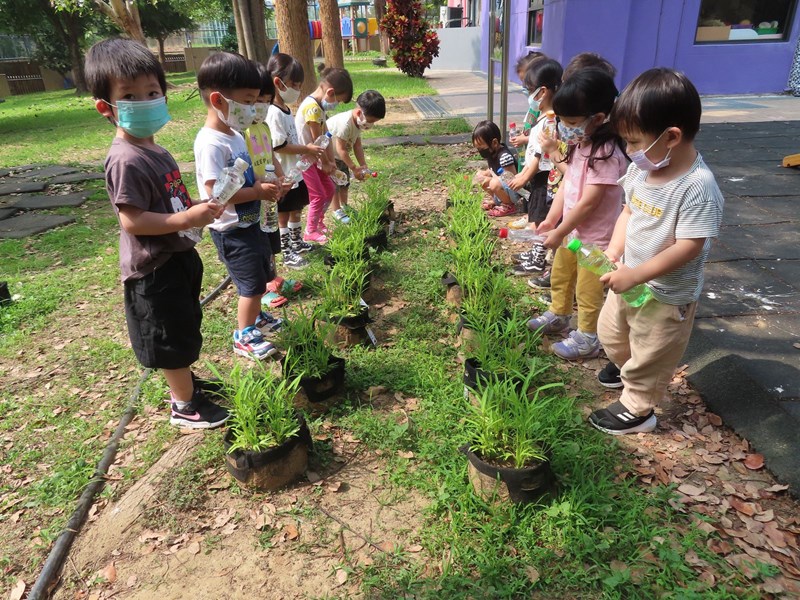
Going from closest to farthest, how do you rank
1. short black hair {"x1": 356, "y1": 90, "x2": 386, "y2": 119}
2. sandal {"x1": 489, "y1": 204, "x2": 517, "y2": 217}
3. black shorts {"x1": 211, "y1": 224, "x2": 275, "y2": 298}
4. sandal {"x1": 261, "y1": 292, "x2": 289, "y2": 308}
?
black shorts {"x1": 211, "y1": 224, "x2": 275, "y2": 298}, sandal {"x1": 261, "y1": 292, "x2": 289, "y2": 308}, short black hair {"x1": 356, "y1": 90, "x2": 386, "y2": 119}, sandal {"x1": 489, "y1": 204, "x2": 517, "y2": 217}

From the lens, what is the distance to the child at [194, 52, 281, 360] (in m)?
2.81

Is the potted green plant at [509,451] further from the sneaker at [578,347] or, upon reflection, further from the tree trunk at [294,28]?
the tree trunk at [294,28]

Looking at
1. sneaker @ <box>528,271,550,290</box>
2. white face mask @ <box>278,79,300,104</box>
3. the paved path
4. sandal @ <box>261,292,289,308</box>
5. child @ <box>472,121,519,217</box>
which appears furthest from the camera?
child @ <box>472,121,519,217</box>

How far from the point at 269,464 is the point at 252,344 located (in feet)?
3.80

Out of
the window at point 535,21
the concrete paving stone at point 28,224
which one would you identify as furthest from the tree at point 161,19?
the concrete paving stone at point 28,224

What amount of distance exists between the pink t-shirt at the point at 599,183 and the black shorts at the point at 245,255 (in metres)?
1.79

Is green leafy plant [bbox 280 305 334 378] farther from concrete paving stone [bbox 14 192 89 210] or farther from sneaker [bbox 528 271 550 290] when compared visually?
concrete paving stone [bbox 14 192 89 210]

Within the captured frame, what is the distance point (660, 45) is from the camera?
10.0m

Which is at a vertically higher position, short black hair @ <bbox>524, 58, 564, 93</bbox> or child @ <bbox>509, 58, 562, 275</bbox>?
short black hair @ <bbox>524, 58, 564, 93</bbox>

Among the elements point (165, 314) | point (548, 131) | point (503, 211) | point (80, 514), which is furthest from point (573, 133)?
point (503, 211)

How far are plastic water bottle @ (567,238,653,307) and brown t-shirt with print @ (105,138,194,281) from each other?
69.1 inches

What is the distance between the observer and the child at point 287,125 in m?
4.20

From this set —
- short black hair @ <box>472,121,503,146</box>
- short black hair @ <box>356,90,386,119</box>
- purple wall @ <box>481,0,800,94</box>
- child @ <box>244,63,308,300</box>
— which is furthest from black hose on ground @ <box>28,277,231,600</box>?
purple wall @ <box>481,0,800,94</box>

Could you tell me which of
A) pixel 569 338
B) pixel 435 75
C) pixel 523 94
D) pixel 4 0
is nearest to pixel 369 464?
pixel 569 338
